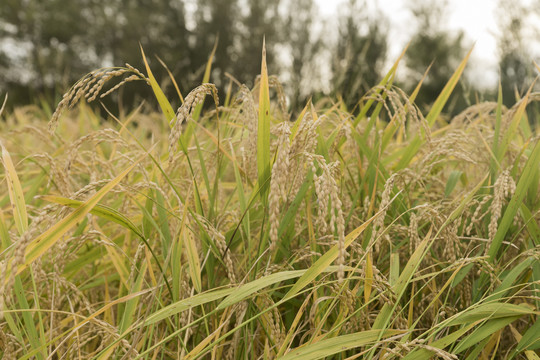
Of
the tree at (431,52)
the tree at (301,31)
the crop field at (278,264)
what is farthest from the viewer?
the tree at (431,52)

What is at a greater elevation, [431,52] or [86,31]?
[431,52]

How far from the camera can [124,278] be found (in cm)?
123

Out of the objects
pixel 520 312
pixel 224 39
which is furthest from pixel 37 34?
pixel 520 312

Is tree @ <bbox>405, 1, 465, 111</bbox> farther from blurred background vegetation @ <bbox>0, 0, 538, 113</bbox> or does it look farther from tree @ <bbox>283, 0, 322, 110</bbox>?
tree @ <bbox>283, 0, 322, 110</bbox>

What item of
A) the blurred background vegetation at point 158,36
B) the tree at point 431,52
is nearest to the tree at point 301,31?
the blurred background vegetation at point 158,36

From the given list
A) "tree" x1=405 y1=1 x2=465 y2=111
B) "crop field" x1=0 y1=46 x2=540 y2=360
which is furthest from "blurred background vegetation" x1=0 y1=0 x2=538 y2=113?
"crop field" x1=0 y1=46 x2=540 y2=360

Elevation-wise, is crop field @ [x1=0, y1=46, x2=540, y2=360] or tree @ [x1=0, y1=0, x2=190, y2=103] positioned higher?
crop field @ [x1=0, y1=46, x2=540, y2=360]

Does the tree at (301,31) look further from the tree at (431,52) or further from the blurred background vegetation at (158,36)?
the tree at (431,52)

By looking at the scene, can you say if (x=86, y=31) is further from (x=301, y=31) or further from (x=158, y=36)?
(x=301, y=31)

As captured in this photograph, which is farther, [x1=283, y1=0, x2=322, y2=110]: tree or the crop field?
[x1=283, y1=0, x2=322, y2=110]: tree

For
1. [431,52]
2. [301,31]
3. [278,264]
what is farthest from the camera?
[431,52]

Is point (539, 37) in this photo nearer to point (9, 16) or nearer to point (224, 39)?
point (224, 39)

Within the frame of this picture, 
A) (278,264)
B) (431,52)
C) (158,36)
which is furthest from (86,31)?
(278,264)

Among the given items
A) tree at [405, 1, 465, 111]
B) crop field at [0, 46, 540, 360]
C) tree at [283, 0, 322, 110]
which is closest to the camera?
crop field at [0, 46, 540, 360]
